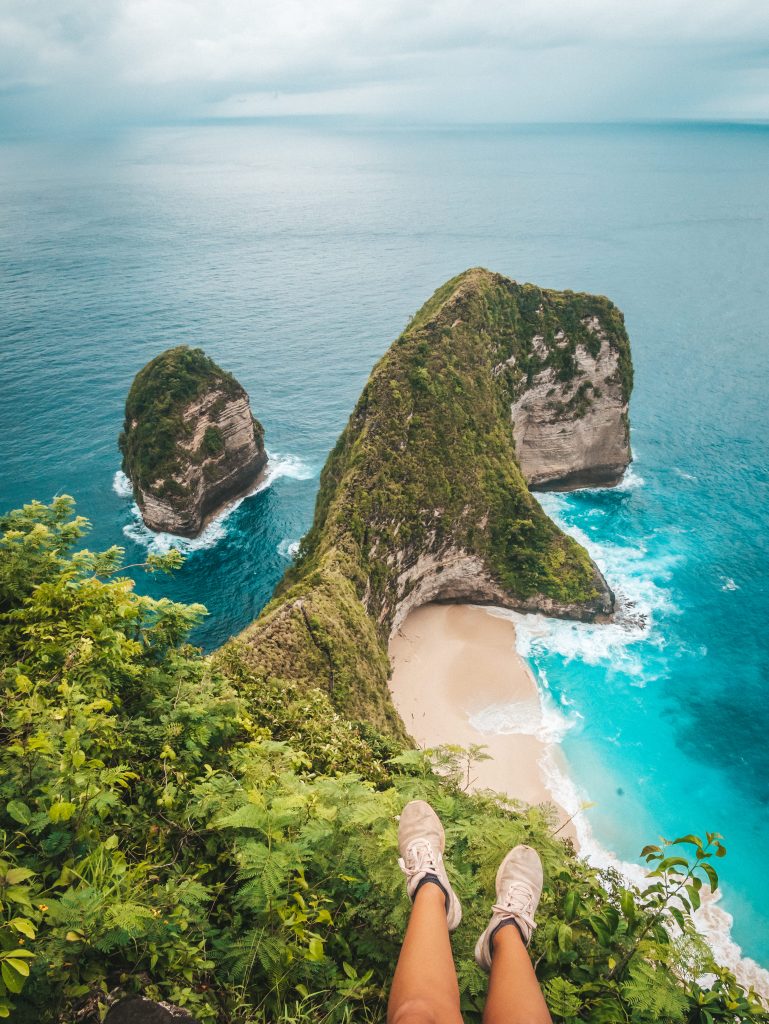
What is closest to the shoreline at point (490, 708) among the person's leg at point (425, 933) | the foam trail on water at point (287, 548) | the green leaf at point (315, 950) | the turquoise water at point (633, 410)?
the turquoise water at point (633, 410)

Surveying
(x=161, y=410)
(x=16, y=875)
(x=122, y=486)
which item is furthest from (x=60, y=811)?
(x=122, y=486)

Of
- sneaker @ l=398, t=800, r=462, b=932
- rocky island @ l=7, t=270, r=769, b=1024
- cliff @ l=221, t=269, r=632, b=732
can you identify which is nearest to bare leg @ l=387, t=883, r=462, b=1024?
sneaker @ l=398, t=800, r=462, b=932

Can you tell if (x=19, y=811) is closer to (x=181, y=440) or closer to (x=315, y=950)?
(x=315, y=950)

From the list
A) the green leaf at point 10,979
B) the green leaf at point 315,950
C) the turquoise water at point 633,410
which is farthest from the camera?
the turquoise water at point 633,410

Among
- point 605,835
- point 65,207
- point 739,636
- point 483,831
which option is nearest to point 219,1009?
point 483,831

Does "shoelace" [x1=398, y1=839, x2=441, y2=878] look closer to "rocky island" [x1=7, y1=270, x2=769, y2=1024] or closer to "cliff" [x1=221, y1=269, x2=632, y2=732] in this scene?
"rocky island" [x1=7, y1=270, x2=769, y2=1024]

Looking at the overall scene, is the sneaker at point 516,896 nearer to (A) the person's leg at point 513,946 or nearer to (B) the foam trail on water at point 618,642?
(A) the person's leg at point 513,946
